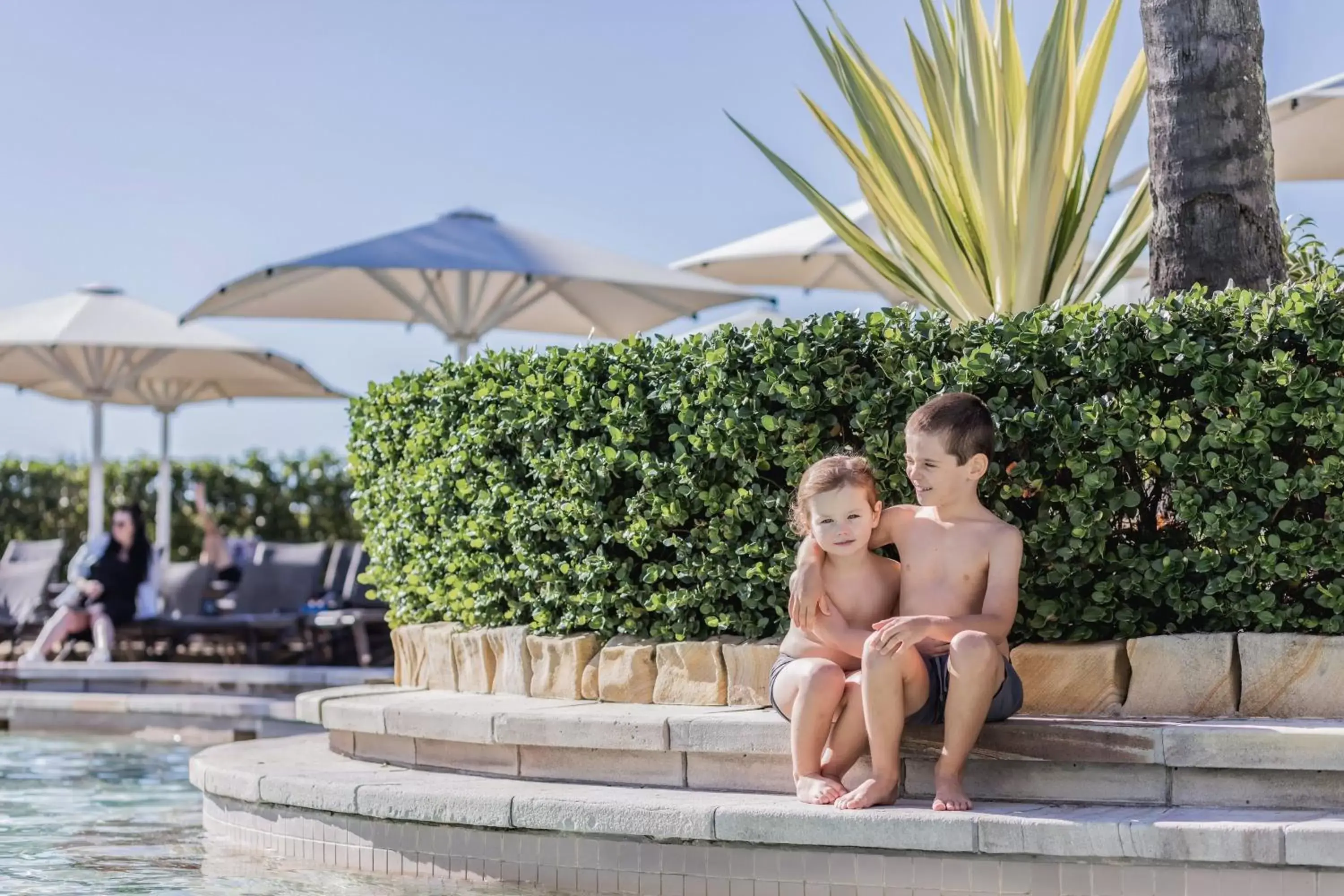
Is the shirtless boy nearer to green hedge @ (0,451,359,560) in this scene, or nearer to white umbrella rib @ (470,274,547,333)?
white umbrella rib @ (470,274,547,333)

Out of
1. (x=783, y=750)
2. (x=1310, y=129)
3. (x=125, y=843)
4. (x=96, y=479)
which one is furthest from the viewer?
(x=96, y=479)

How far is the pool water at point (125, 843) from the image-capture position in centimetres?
465

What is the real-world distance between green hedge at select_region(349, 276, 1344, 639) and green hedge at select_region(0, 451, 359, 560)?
1226cm

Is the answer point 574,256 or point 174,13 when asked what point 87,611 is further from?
point 174,13

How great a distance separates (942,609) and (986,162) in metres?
2.10

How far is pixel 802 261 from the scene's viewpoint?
12.5 meters

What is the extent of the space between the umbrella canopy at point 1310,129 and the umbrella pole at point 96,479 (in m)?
Answer: 9.05

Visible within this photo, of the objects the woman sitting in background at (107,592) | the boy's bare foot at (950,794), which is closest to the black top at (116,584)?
the woman sitting in background at (107,592)

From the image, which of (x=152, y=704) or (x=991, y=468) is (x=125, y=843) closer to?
(x=991, y=468)

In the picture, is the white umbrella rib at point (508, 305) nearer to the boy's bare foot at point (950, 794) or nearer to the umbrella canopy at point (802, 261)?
the umbrella canopy at point (802, 261)

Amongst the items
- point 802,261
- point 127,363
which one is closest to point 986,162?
point 802,261

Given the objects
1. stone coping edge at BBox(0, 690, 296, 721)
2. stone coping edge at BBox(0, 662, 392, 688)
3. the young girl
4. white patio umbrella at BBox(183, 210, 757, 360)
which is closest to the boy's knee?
the young girl

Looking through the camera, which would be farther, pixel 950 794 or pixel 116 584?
pixel 116 584

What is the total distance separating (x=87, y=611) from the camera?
11.6 metres
